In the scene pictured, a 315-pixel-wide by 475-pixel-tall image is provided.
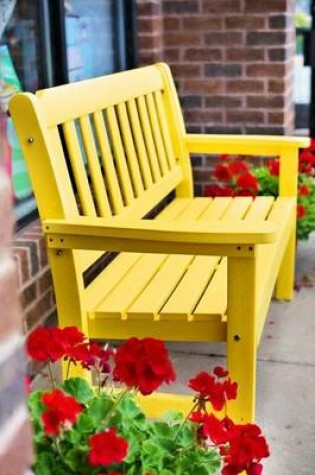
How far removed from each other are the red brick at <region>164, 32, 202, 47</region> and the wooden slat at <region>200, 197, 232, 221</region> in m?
1.29

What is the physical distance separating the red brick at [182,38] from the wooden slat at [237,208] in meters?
1.29

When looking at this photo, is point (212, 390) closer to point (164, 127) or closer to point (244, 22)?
point (164, 127)

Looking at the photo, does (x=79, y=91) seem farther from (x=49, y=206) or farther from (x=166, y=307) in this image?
(x=166, y=307)

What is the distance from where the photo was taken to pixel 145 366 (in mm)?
1652

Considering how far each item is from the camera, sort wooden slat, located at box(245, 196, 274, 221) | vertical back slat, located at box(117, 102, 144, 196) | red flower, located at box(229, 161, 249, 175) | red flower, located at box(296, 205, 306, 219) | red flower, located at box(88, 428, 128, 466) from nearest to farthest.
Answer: red flower, located at box(88, 428, 128, 466)
vertical back slat, located at box(117, 102, 144, 196)
wooden slat, located at box(245, 196, 274, 221)
red flower, located at box(296, 205, 306, 219)
red flower, located at box(229, 161, 249, 175)

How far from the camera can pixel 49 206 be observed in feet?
7.86

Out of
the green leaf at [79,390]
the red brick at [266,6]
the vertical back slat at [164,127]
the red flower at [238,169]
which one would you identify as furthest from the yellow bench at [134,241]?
the red brick at [266,6]

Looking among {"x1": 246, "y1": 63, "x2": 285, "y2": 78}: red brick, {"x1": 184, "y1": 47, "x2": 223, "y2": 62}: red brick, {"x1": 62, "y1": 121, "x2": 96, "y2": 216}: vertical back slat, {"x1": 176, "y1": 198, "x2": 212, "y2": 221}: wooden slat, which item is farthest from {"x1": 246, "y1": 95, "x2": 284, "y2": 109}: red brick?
{"x1": 62, "y1": 121, "x2": 96, "y2": 216}: vertical back slat

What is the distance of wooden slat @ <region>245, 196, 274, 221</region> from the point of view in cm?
341

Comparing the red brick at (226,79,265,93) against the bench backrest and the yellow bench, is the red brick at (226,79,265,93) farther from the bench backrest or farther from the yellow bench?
the yellow bench

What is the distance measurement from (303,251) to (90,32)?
5.39 feet

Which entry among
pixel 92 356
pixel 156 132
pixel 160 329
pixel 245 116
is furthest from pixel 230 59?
pixel 92 356

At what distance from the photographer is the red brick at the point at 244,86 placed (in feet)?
15.5

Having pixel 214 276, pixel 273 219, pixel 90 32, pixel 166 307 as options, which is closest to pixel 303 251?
pixel 273 219
